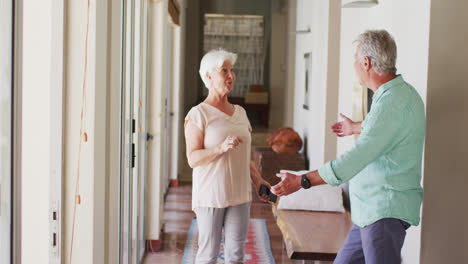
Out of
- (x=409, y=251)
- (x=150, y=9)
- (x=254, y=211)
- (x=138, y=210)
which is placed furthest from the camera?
(x=254, y=211)

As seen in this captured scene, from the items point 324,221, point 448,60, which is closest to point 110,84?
point 448,60

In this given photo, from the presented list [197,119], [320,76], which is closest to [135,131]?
[197,119]

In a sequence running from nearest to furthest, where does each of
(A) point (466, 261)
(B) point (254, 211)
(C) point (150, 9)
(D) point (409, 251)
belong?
(A) point (466, 261), (D) point (409, 251), (C) point (150, 9), (B) point (254, 211)

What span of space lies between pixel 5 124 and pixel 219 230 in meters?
1.47

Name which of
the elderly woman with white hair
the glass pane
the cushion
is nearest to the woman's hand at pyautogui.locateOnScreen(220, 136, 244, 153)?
the elderly woman with white hair

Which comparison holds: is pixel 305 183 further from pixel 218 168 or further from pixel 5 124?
pixel 5 124

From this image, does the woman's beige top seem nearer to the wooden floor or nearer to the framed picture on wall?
the wooden floor

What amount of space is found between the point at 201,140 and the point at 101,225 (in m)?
0.71

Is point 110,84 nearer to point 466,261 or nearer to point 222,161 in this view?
point 222,161

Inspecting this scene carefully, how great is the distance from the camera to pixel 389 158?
2203 mm

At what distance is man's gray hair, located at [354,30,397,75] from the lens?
2221mm

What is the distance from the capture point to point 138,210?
4.36m

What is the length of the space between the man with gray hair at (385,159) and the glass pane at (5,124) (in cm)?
120

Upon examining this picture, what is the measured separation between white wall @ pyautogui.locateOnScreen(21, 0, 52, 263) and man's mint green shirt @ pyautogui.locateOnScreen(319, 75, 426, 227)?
1154 mm
